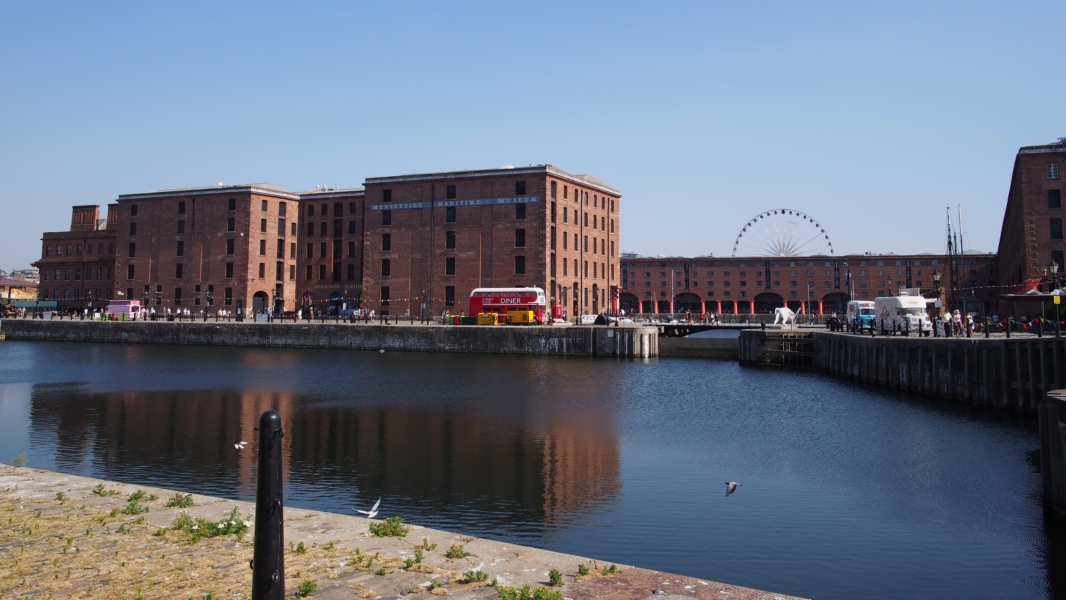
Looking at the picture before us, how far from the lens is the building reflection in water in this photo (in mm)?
17703

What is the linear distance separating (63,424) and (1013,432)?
35899 millimetres

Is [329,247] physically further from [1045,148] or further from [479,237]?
[1045,148]

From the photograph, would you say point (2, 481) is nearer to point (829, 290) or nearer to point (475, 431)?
point (475, 431)

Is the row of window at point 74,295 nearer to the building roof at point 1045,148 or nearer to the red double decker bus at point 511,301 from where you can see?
the red double decker bus at point 511,301

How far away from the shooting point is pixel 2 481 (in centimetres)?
1309

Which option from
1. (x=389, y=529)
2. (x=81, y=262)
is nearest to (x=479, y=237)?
(x=81, y=262)

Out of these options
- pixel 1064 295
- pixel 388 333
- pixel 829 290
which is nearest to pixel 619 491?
pixel 1064 295

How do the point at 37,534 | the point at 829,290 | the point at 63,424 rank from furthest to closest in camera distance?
1. the point at 829,290
2. the point at 63,424
3. the point at 37,534

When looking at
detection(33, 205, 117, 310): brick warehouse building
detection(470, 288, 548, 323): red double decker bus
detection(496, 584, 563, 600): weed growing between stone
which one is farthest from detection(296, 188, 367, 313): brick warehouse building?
detection(496, 584, 563, 600): weed growing between stone

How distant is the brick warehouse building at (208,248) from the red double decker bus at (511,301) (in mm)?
36574

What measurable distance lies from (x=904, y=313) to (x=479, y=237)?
1731 inches

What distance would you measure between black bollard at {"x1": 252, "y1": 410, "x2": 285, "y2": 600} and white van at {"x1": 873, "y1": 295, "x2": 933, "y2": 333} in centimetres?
4884

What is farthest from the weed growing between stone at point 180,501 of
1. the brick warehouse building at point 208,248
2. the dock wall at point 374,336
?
the brick warehouse building at point 208,248

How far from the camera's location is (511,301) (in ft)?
228
